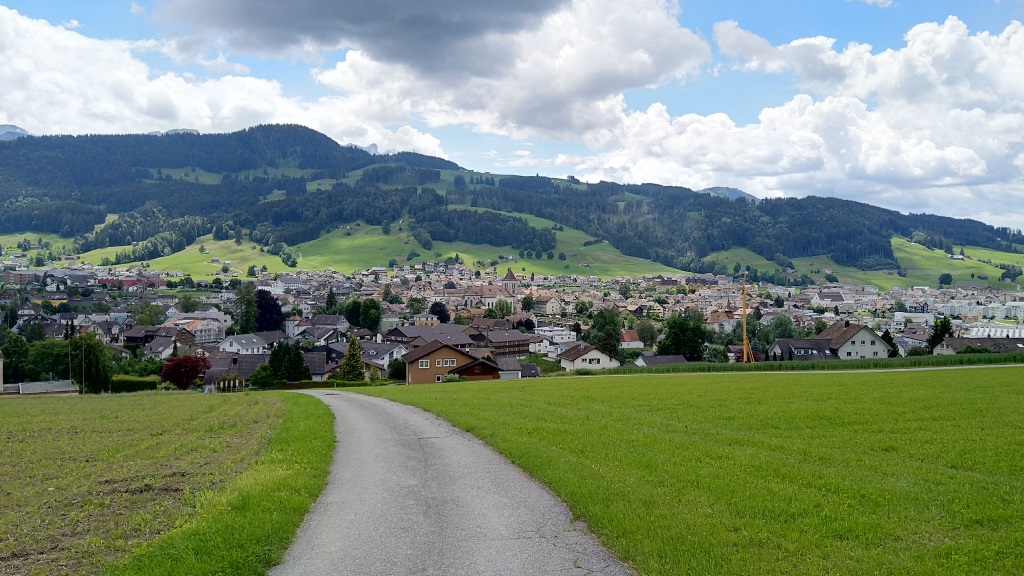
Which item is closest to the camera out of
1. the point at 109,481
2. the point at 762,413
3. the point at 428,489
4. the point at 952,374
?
the point at 428,489

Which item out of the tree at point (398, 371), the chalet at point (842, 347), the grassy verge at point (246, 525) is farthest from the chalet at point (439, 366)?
the grassy verge at point (246, 525)

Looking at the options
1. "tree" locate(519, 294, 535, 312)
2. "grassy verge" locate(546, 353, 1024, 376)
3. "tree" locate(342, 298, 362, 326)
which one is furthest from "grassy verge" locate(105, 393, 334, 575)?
"tree" locate(519, 294, 535, 312)

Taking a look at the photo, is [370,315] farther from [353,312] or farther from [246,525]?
[246,525]

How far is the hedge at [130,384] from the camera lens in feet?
217

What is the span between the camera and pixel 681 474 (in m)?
12.4

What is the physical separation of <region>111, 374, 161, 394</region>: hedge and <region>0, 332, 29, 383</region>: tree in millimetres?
18925

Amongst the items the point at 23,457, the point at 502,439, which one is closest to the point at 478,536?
the point at 502,439

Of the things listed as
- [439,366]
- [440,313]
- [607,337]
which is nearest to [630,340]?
[607,337]

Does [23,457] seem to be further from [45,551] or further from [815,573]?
[815,573]

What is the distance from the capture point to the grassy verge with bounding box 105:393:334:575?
27.1ft

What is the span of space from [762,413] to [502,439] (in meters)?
9.84

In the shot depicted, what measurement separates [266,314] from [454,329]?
44616 millimetres

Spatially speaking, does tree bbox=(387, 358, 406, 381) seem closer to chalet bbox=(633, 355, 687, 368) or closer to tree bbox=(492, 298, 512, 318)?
chalet bbox=(633, 355, 687, 368)

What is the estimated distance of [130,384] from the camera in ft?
219
